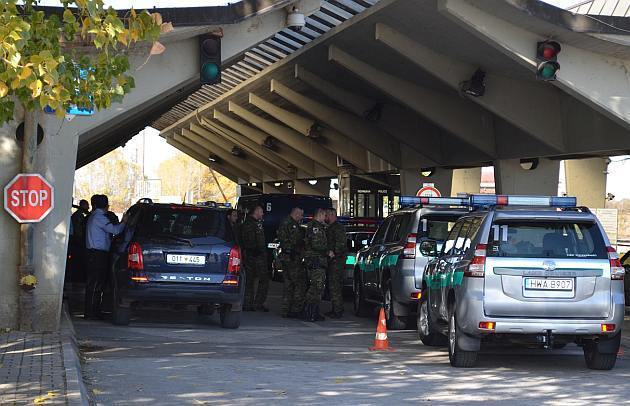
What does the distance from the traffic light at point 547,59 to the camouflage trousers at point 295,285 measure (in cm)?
564

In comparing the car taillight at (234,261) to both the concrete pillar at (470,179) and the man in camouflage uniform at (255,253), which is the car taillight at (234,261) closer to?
the man in camouflage uniform at (255,253)

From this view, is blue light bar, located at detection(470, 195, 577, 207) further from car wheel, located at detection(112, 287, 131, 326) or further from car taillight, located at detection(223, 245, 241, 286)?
car wheel, located at detection(112, 287, 131, 326)

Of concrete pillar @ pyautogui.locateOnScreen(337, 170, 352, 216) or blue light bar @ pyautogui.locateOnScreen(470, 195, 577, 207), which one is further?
concrete pillar @ pyautogui.locateOnScreen(337, 170, 352, 216)

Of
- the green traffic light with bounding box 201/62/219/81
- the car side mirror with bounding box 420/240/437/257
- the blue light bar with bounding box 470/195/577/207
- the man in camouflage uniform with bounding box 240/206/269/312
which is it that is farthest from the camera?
the man in camouflage uniform with bounding box 240/206/269/312

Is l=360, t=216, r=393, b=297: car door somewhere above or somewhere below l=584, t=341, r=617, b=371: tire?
above

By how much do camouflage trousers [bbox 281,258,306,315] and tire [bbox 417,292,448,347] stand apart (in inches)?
159

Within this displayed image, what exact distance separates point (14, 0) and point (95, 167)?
125m

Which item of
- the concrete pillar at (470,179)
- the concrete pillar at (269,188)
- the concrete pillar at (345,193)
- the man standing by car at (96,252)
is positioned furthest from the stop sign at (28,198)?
the concrete pillar at (269,188)

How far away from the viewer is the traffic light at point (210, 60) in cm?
1691

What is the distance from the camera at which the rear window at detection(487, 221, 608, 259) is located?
486 inches

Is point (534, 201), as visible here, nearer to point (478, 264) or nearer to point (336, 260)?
point (478, 264)

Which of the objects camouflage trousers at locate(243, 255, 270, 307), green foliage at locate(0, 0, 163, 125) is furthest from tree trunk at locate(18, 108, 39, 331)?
camouflage trousers at locate(243, 255, 270, 307)

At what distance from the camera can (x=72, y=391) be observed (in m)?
9.40

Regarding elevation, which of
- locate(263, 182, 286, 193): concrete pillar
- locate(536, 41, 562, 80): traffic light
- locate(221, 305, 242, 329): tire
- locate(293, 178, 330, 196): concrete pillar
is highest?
A: locate(263, 182, 286, 193): concrete pillar
